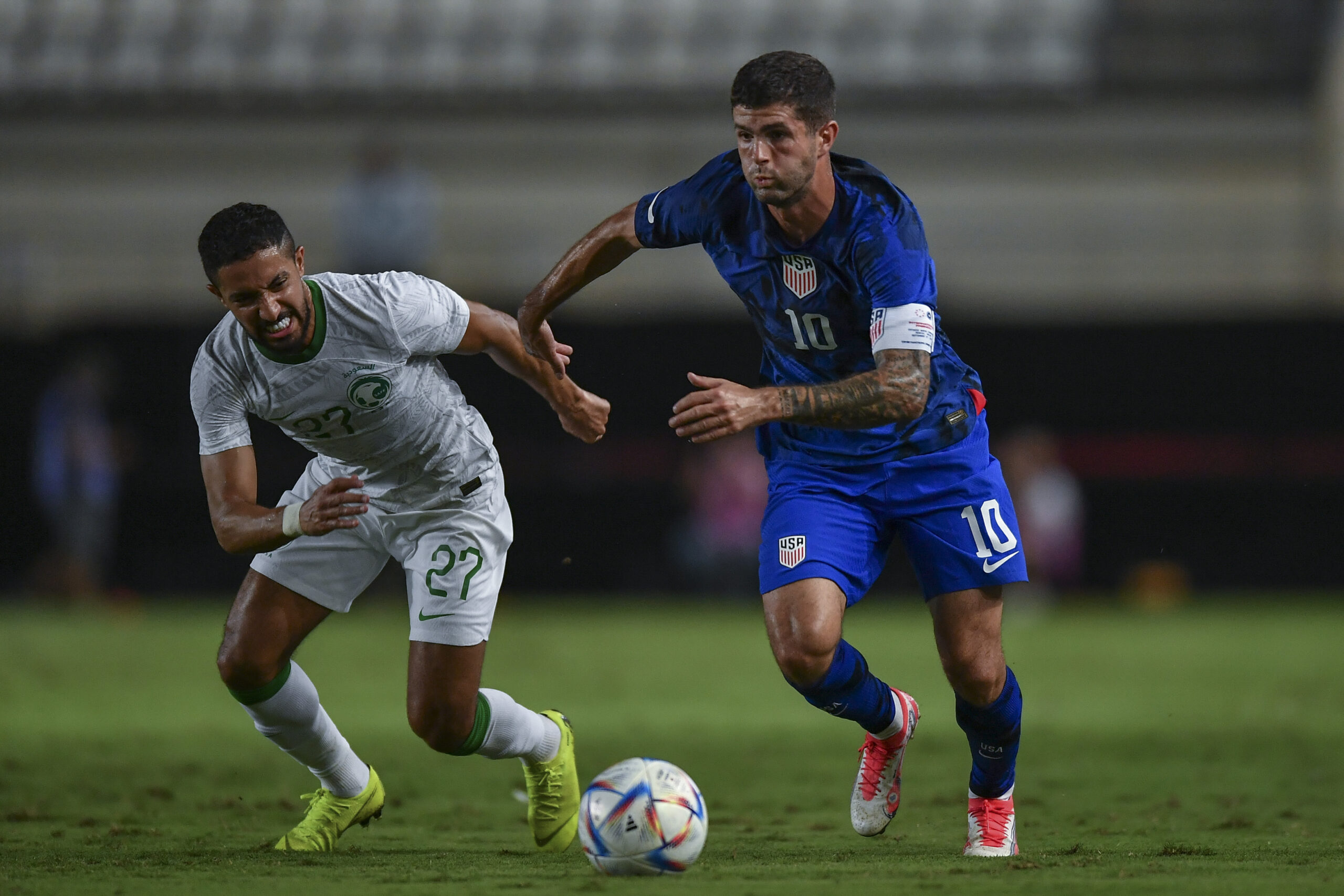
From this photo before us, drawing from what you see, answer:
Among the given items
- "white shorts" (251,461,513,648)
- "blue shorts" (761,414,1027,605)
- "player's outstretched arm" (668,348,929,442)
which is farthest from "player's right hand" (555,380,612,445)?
"player's outstretched arm" (668,348,929,442)

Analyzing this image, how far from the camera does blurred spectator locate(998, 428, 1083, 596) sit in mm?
16359

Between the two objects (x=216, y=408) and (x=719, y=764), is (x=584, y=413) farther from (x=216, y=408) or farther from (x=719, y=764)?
(x=719, y=764)

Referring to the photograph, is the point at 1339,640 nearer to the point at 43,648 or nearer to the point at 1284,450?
the point at 1284,450

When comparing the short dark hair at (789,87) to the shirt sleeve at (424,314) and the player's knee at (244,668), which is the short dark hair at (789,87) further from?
the player's knee at (244,668)

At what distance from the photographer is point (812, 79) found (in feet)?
17.1

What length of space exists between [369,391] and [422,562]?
26.0 inches

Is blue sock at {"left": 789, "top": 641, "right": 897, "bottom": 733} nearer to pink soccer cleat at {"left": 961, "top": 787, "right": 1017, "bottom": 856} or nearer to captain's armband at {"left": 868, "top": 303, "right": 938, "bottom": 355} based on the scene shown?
pink soccer cleat at {"left": 961, "top": 787, "right": 1017, "bottom": 856}

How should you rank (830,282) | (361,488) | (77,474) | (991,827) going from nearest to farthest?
(361,488)
(830,282)
(991,827)
(77,474)

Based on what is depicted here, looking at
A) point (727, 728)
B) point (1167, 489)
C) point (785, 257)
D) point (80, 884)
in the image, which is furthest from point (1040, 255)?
point (80, 884)

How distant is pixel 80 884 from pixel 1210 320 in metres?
14.4

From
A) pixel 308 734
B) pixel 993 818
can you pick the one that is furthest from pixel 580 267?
pixel 993 818

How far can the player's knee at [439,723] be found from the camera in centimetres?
568

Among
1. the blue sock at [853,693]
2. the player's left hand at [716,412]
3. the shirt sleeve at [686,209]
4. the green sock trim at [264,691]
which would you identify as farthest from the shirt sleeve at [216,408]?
the blue sock at [853,693]

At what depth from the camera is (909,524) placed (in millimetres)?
5590
